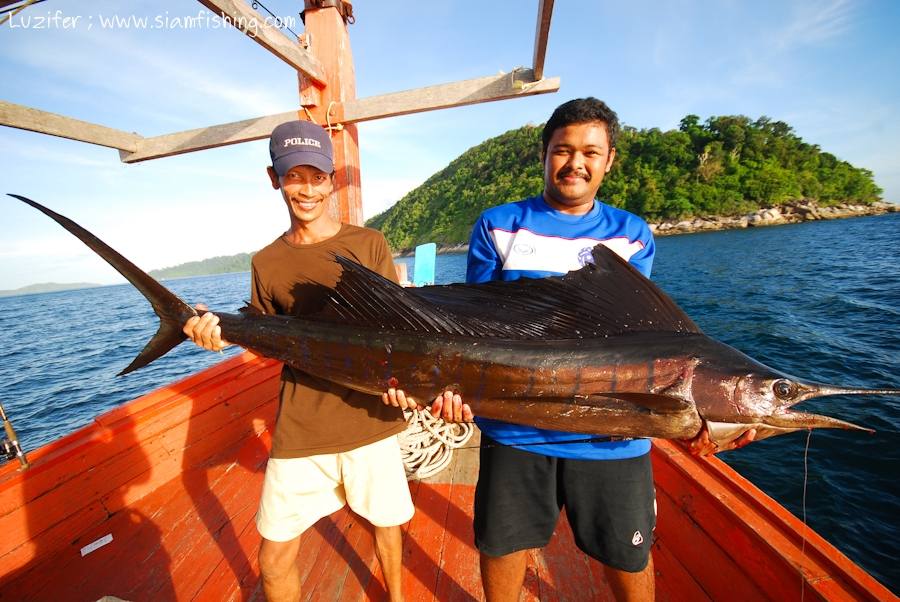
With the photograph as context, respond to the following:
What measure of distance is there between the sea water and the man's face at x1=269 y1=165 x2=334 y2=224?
6191 mm

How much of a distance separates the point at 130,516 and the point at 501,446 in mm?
2740

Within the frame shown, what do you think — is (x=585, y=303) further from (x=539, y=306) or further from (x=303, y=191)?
(x=303, y=191)

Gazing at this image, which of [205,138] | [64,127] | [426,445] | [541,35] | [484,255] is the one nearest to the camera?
[484,255]

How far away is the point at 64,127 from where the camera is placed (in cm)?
275

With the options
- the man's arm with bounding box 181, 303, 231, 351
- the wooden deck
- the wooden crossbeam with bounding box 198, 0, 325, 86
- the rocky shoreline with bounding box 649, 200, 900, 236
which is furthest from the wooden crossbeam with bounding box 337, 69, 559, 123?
the rocky shoreline with bounding box 649, 200, 900, 236

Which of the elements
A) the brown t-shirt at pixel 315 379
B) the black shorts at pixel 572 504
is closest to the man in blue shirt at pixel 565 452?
the black shorts at pixel 572 504

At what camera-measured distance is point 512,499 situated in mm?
1574

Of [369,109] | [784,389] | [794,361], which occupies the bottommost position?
[794,361]

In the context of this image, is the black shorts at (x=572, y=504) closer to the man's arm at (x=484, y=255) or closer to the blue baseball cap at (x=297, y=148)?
the man's arm at (x=484, y=255)

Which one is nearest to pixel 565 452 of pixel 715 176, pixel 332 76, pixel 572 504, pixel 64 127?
pixel 572 504

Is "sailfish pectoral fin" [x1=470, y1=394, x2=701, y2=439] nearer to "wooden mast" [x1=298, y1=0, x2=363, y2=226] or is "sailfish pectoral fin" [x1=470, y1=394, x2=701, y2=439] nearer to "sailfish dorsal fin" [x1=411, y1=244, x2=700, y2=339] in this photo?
"sailfish dorsal fin" [x1=411, y1=244, x2=700, y2=339]

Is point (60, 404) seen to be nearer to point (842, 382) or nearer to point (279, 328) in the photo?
point (279, 328)

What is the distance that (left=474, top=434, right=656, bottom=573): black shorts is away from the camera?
59.0 inches

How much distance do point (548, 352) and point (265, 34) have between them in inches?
110
